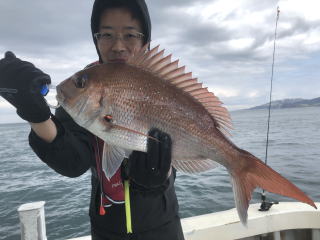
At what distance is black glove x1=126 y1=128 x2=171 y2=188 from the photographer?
1.83 meters

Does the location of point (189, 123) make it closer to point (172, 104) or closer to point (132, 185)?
point (172, 104)

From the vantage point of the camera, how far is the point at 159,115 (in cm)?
185

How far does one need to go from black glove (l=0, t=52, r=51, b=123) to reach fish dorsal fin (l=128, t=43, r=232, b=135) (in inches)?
24.9

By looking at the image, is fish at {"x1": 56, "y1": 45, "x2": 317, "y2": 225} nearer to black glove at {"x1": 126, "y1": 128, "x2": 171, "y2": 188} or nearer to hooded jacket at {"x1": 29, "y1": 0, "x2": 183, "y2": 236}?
black glove at {"x1": 126, "y1": 128, "x2": 171, "y2": 188}

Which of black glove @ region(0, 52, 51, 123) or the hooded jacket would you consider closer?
black glove @ region(0, 52, 51, 123)

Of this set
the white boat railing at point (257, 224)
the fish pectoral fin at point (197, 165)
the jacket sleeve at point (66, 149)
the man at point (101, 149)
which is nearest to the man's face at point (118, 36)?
the man at point (101, 149)

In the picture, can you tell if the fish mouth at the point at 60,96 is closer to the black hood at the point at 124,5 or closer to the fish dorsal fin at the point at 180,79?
the fish dorsal fin at the point at 180,79

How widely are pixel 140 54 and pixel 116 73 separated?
0.71 feet

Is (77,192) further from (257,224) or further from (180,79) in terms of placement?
(180,79)

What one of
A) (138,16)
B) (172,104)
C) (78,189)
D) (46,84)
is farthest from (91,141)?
(78,189)

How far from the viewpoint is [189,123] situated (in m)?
1.92

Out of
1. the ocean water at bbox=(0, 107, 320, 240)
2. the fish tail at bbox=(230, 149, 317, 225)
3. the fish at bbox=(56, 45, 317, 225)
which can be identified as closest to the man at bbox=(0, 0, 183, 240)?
the fish at bbox=(56, 45, 317, 225)

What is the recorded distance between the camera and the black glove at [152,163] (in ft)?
6.01

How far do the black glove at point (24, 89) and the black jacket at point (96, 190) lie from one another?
0.65 ft
